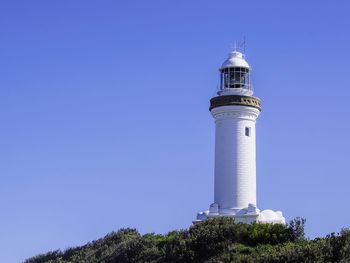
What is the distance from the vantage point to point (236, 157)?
109 feet

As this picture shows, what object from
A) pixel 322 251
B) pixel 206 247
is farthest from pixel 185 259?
pixel 322 251

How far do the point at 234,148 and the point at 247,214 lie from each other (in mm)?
2956

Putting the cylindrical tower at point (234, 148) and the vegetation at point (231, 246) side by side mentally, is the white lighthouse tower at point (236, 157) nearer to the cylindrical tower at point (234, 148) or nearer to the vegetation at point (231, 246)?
the cylindrical tower at point (234, 148)

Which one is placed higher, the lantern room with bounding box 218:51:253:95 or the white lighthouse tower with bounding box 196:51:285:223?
the lantern room with bounding box 218:51:253:95

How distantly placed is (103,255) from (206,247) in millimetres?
5992

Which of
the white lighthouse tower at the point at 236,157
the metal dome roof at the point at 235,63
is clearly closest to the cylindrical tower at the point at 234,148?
the white lighthouse tower at the point at 236,157

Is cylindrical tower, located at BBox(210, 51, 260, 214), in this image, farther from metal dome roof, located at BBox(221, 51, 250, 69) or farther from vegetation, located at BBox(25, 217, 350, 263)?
vegetation, located at BBox(25, 217, 350, 263)

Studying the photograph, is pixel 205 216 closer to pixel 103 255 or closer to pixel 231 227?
pixel 103 255

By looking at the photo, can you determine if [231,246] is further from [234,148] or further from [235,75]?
[235,75]

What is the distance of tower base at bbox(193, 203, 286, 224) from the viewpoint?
3228 centimetres

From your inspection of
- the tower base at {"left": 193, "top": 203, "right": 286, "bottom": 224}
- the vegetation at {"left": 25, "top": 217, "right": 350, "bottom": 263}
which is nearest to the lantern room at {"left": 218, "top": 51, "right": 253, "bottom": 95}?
the tower base at {"left": 193, "top": 203, "right": 286, "bottom": 224}

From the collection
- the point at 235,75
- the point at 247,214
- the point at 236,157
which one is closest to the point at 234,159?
the point at 236,157

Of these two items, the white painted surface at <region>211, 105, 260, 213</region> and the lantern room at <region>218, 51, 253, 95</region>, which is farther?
the lantern room at <region>218, 51, 253, 95</region>

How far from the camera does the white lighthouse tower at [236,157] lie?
33.0 meters
